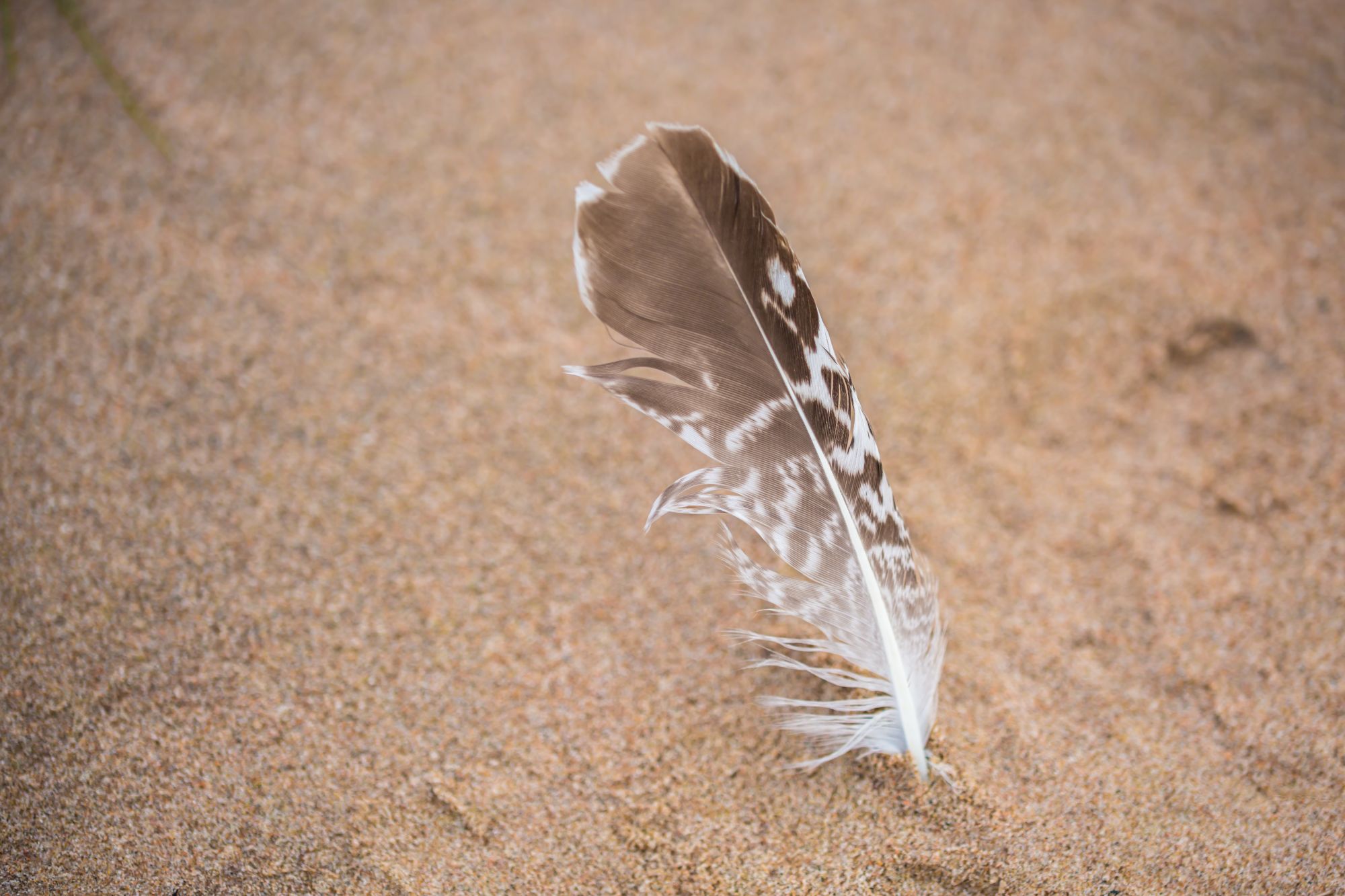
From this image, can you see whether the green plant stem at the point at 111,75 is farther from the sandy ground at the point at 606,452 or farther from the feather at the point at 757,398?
the feather at the point at 757,398

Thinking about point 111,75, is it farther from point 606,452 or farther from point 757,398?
point 757,398

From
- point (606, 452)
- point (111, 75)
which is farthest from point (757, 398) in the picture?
point (111, 75)

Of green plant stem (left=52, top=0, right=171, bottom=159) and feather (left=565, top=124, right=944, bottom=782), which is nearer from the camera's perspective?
feather (left=565, top=124, right=944, bottom=782)

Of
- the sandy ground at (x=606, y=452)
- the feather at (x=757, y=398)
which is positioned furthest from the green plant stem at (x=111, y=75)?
the feather at (x=757, y=398)

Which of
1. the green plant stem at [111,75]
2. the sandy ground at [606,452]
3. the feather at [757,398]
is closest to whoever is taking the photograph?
the feather at [757,398]

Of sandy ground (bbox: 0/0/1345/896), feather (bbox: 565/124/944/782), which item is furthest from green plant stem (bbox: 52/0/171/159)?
feather (bbox: 565/124/944/782)

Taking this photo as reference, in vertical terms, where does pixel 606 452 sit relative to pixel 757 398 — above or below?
below

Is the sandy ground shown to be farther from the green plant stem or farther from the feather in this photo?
the feather
